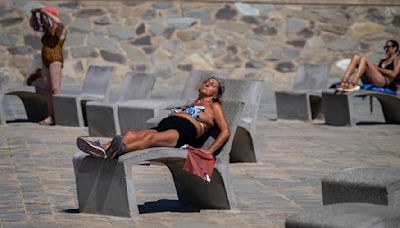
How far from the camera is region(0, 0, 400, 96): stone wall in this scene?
2073 centimetres

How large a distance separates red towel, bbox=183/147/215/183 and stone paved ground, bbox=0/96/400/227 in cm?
28

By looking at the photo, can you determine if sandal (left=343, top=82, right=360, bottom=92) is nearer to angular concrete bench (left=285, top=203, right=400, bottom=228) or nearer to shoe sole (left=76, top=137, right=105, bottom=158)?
shoe sole (left=76, top=137, right=105, bottom=158)

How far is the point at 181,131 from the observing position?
8.76 meters

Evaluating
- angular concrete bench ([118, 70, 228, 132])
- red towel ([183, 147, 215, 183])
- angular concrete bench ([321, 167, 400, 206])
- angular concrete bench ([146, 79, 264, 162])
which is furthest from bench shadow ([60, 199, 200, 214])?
angular concrete bench ([118, 70, 228, 132])

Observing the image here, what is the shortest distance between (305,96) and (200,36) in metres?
5.66

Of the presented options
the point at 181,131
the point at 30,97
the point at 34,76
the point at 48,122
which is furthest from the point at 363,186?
the point at 34,76

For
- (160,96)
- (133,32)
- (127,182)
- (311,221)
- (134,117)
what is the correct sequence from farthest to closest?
(133,32), (160,96), (134,117), (127,182), (311,221)

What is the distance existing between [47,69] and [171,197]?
22.1 ft

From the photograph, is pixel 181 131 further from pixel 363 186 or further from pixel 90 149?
pixel 363 186

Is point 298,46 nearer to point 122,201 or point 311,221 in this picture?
point 122,201

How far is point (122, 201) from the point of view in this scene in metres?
7.99

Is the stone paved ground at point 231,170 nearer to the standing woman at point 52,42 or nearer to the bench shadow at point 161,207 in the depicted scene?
the bench shadow at point 161,207

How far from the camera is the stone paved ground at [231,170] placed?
8.02 m

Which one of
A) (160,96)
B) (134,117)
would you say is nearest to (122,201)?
(134,117)
